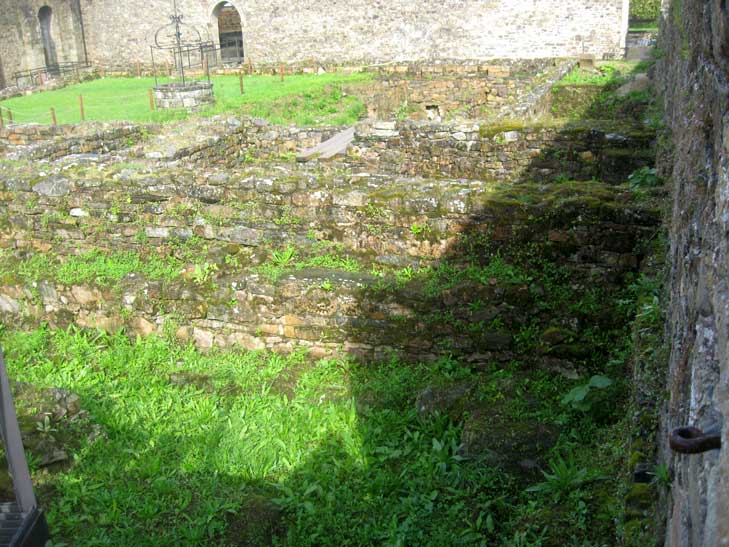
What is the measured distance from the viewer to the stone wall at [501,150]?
8.71m

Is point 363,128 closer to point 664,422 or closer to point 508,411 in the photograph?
point 508,411

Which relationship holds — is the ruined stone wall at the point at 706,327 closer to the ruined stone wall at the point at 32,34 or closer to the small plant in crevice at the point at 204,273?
the small plant in crevice at the point at 204,273

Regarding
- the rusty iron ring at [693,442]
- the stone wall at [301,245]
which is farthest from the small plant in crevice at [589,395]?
the rusty iron ring at [693,442]

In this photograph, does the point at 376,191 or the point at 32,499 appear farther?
the point at 376,191

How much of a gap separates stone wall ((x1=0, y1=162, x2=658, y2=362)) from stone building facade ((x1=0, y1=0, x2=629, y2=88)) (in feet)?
68.4

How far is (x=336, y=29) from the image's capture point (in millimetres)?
27438

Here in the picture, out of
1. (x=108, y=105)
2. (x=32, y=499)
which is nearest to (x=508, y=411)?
(x=32, y=499)

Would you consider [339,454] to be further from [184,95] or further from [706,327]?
[184,95]

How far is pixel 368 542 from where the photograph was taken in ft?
12.3

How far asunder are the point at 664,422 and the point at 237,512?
2563 mm

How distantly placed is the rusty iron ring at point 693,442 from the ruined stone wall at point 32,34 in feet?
106

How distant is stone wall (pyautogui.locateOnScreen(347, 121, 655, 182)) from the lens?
8.71 m

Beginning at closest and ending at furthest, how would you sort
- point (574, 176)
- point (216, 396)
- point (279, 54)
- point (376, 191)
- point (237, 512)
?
point (237, 512) → point (216, 396) → point (376, 191) → point (574, 176) → point (279, 54)

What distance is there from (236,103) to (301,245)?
39.4 ft
